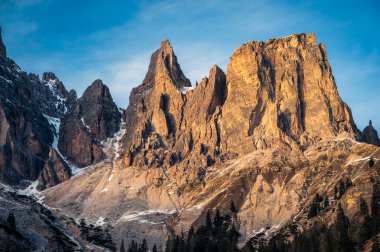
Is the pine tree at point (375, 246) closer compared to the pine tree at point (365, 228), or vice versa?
the pine tree at point (375, 246)

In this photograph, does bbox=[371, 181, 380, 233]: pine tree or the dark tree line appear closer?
the dark tree line

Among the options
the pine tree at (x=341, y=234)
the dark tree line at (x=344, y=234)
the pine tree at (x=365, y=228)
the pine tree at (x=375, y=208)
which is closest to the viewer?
the pine tree at (x=341, y=234)

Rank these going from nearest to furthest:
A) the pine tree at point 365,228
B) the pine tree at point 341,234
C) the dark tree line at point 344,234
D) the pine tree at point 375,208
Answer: the pine tree at point 341,234 < the dark tree line at point 344,234 < the pine tree at point 365,228 < the pine tree at point 375,208

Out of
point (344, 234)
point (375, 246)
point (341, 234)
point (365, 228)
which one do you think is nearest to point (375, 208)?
point (365, 228)

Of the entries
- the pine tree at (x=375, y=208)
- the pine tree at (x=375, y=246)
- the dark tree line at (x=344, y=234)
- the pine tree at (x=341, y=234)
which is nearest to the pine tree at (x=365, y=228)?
Answer: the dark tree line at (x=344, y=234)

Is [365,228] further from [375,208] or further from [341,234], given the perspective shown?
[375,208]

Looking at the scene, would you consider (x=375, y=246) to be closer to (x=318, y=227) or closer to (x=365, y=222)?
(x=365, y=222)

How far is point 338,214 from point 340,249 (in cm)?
2152

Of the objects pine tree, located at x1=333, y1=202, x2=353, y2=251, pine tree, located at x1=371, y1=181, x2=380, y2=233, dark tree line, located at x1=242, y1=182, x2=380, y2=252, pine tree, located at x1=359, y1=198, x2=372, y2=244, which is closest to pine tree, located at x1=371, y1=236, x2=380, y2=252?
dark tree line, located at x1=242, y1=182, x2=380, y2=252

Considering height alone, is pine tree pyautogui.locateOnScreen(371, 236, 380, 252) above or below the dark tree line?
below

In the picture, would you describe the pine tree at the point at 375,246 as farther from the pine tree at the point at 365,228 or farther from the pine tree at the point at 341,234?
the pine tree at the point at 341,234

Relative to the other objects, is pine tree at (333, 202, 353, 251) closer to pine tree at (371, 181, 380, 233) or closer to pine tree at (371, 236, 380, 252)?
pine tree at (371, 236, 380, 252)

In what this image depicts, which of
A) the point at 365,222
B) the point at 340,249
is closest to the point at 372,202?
the point at 365,222

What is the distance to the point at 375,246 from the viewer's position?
545 ft
